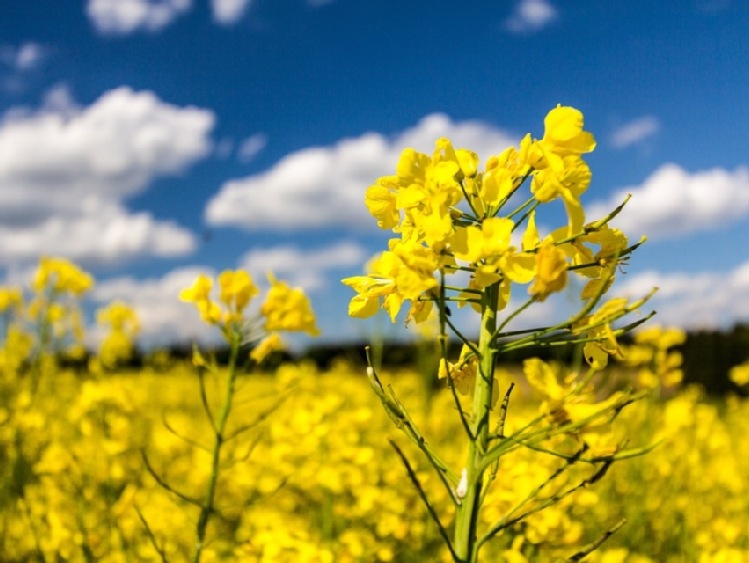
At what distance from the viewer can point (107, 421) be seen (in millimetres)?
3516

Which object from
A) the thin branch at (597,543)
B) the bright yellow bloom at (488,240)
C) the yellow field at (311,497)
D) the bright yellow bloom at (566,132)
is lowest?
the yellow field at (311,497)

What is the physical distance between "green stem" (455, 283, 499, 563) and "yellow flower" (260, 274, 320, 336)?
1.13m

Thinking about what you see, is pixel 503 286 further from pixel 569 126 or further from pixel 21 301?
pixel 21 301

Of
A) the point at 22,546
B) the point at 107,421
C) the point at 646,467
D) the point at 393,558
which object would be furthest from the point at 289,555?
the point at 646,467

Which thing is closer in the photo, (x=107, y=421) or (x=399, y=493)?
(x=399, y=493)

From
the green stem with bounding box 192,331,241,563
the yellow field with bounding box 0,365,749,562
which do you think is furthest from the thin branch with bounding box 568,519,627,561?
the green stem with bounding box 192,331,241,563

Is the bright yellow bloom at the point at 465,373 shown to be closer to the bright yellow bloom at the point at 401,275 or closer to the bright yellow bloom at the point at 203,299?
the bright yellow bloom at the point at 401,275

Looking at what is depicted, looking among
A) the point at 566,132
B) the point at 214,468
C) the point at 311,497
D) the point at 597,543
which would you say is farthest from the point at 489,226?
the point at 311,497

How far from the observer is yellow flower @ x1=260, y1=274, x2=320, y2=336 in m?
2.12

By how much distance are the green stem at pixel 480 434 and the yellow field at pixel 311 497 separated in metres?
0.86

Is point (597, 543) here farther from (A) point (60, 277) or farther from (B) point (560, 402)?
(A) point (60, 277)

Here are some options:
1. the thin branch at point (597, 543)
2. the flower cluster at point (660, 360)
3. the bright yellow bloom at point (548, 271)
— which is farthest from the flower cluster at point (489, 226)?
the flower cluster at point (660, 360)

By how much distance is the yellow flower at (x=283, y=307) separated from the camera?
212 cm

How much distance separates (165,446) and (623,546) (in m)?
2.51
